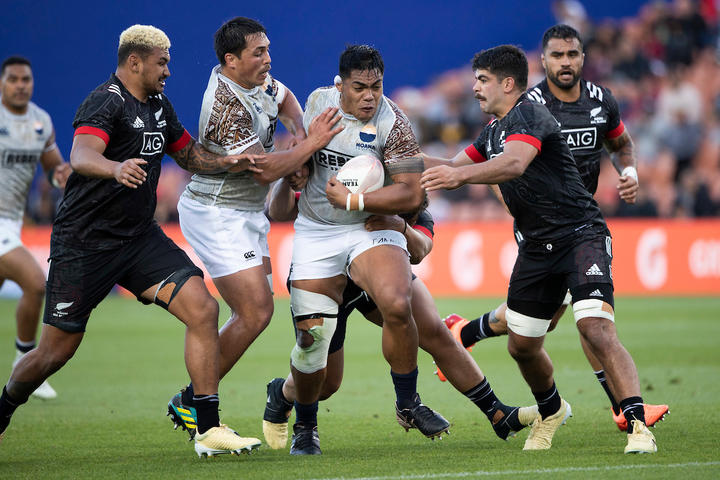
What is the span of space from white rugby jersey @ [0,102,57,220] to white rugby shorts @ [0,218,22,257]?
3.5 inches

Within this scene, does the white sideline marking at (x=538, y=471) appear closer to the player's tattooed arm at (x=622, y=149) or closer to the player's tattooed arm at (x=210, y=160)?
the player's tattooed arm at (x=210, y=160)

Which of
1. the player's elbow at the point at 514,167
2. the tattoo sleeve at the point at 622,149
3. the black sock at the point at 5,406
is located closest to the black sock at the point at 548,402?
the player's elbow at the point at 514,167

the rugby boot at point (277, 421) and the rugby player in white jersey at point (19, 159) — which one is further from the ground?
the rugby player in white jersey at point (19, 159)

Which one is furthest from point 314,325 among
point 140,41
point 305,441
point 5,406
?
point 140,41

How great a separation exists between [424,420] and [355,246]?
130 cm

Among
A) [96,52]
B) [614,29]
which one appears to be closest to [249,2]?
[96,52]

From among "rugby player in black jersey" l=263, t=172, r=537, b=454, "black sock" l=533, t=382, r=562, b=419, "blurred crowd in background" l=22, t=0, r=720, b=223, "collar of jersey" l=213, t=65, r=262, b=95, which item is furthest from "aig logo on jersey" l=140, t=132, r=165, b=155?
"blurred crowd in background" l=22, t=0, r=720, b=223

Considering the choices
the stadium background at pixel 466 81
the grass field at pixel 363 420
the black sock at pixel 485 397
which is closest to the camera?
the grass field at pixel 363 420

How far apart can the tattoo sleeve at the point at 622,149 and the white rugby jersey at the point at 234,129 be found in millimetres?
2826

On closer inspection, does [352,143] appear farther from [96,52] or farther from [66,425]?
[96,52]

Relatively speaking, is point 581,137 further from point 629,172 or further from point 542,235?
point 542,235

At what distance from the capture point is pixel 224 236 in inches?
285

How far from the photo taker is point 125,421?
8438 mm

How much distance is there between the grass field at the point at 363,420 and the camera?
6.01 metres
